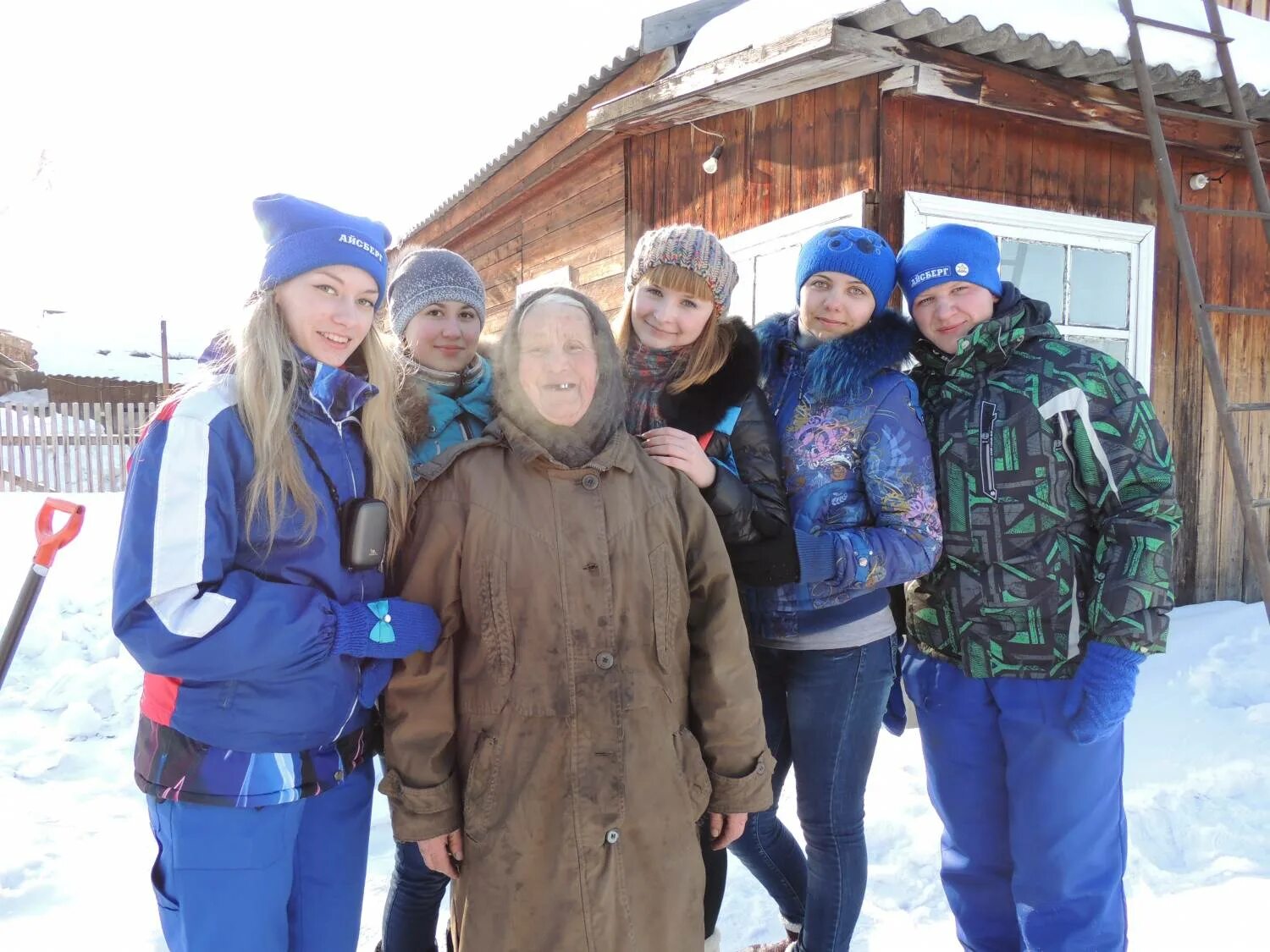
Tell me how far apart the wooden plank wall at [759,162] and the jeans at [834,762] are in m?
3.08

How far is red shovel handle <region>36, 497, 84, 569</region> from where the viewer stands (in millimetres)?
1923

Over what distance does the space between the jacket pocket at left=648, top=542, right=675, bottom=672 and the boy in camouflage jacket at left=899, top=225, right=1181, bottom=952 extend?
35.5 inches

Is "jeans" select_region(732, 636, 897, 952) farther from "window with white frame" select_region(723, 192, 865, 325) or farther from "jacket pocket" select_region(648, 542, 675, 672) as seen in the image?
"window with white frame" select_region(723, 192, 865, 325)

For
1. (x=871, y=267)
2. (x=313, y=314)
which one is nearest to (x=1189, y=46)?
(x=871, y=267)

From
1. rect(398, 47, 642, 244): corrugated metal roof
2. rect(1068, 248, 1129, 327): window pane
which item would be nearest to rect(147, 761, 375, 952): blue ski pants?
rect(1068, 248, 1129, 327): window pane

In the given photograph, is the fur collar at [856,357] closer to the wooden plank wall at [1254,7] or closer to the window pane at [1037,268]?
the window pane at [1037,268]

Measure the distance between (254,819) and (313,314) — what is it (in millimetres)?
990

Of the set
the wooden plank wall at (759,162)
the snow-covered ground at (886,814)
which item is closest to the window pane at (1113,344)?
the snow-covered ground at (886,814)

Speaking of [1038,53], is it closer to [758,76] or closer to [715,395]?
[758,76]

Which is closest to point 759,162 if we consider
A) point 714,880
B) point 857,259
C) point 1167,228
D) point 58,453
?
point 1167,228

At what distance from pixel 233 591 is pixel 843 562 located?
4.39ft

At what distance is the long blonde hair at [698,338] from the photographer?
83.3 inches

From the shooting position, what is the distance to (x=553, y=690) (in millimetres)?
1667

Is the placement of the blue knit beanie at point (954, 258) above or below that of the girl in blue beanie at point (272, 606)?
above
